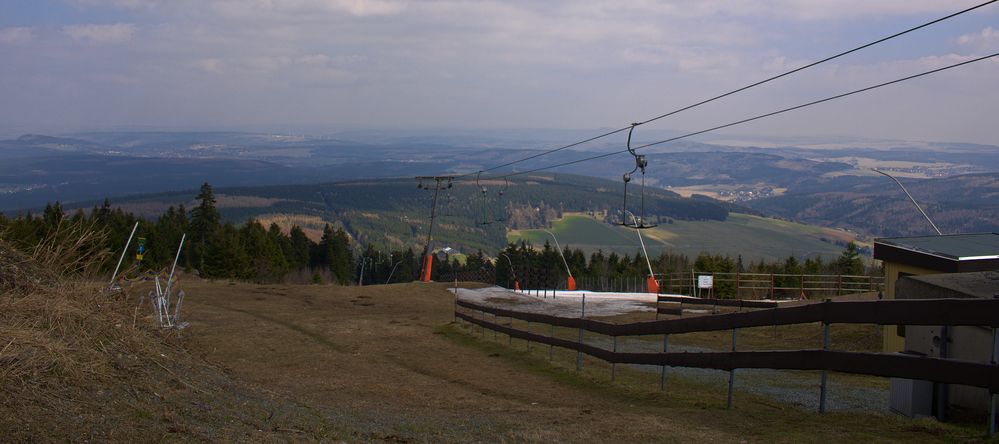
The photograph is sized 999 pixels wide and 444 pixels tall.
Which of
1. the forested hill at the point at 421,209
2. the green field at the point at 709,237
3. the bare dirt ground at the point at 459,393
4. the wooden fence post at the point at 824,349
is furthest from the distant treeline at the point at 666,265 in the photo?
the forested hill at the point at 421,209

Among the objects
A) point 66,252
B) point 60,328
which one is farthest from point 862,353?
point 66,252

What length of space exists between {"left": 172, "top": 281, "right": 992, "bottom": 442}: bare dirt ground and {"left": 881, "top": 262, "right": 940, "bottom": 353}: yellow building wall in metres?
6.40

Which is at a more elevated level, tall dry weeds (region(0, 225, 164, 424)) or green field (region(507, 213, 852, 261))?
tall dry weeds (region(0, 225, 164, 424))

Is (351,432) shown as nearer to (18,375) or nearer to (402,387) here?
(18,375)

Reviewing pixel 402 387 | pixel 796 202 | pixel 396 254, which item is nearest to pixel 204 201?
pixel 396 254

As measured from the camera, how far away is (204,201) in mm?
75812

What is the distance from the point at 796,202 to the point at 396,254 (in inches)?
4119

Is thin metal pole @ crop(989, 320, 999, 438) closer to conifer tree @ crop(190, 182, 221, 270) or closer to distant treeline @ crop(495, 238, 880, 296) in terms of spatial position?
distant treeline @ crop(495, 238, 880, 296)

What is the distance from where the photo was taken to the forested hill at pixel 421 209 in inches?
6186

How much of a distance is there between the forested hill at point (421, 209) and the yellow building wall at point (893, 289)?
12448 centimetres

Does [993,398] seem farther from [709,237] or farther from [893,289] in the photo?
[709,237]

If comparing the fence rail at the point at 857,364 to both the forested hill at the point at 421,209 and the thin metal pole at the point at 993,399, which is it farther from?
the forested hill at the point at 421,209

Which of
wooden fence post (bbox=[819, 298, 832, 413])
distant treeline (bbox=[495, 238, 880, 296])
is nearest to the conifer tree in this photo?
distant treeline (bbox=[495, 238, 880, 296])

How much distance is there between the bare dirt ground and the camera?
7.73m
